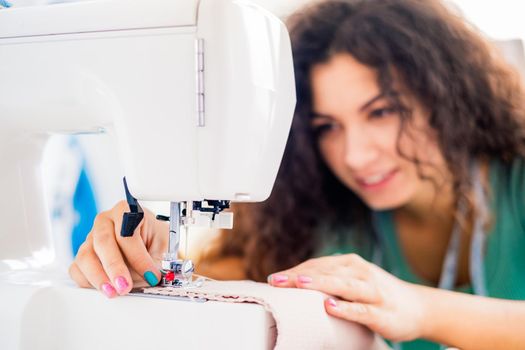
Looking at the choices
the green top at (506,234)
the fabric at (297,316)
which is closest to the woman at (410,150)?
the green top at (506,234)

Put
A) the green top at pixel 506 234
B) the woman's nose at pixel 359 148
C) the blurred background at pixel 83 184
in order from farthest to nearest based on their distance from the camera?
the blurred background at pixel 83 184, the woman's nose at pixel 359 148, the green top at pixel 506 234

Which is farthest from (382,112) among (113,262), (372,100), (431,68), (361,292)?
(113,262)

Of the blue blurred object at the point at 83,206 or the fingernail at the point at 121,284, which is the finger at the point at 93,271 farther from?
the blue blurred object at the point at 83,206

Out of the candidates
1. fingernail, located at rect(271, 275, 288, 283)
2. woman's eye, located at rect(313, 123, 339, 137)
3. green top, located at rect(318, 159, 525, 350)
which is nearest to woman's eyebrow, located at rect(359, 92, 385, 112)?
woman's eye, located at rect(313, 123, 339, 137)

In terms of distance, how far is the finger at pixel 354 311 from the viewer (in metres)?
0.65

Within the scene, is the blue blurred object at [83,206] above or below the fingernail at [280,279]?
below

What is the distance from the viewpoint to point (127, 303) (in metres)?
0.67

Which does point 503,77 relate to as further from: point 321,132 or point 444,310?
point 444,310

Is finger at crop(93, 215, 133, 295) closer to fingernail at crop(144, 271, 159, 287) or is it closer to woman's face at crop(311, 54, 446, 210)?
fingernail at crop(144, 271, 159, 287)

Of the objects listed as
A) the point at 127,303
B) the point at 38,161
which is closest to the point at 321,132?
the point at 38,161

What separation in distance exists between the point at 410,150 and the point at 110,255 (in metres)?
0.86

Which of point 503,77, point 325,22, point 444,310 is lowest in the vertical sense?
point 444,310

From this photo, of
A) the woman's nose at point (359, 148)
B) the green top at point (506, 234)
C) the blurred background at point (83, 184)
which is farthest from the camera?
the blurred background at point (83, 184)

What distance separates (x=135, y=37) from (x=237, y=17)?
141 mm
